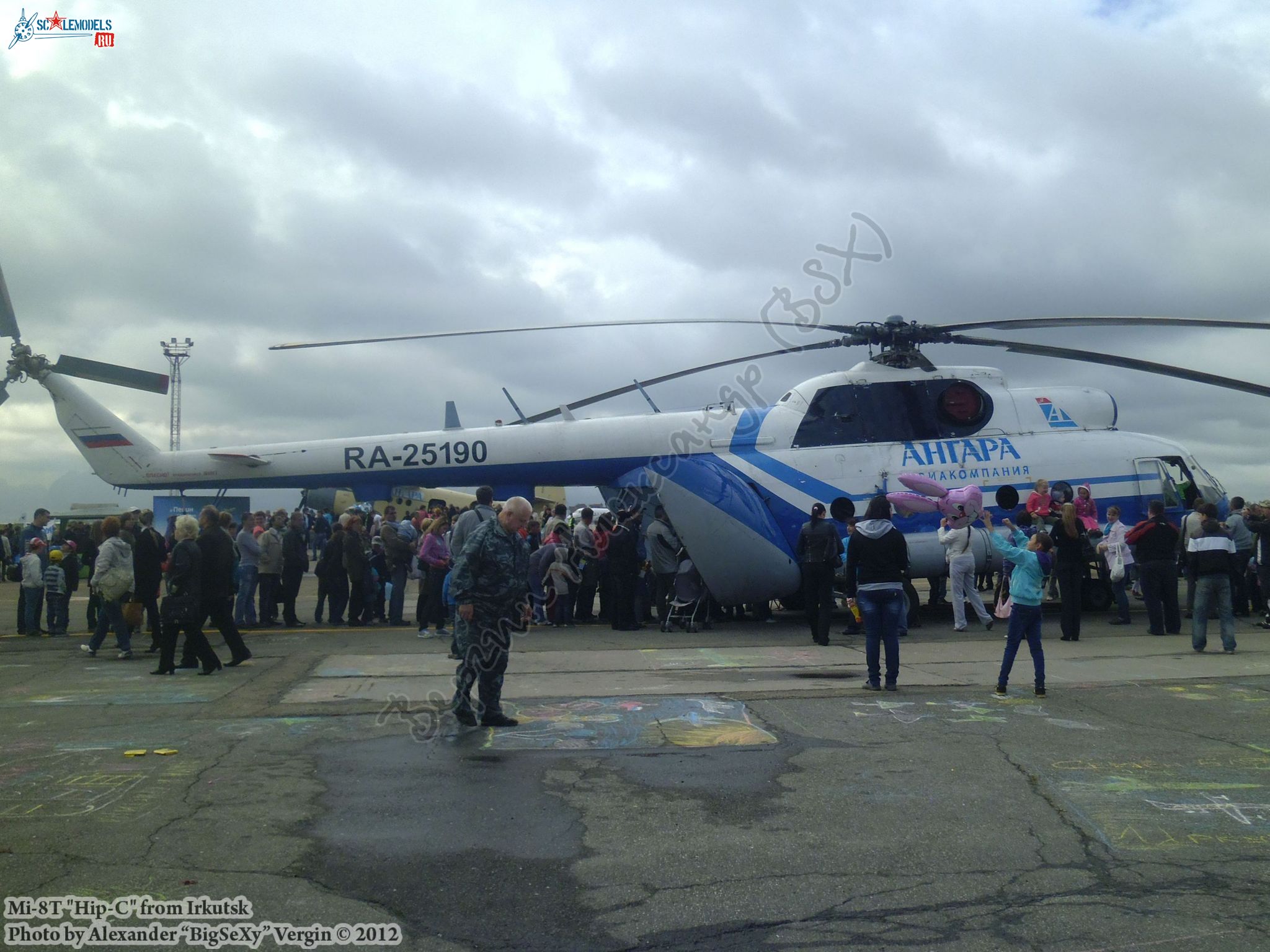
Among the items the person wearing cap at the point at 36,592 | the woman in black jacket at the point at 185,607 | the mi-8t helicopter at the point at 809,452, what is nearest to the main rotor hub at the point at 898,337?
the mi-8t helicopter at the point at 809,452

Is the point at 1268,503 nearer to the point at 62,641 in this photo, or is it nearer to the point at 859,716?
the point at 859,716

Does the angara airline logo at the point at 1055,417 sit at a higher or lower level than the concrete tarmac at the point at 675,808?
higher

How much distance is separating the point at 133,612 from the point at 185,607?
187 cm

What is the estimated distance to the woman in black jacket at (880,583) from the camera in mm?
8805

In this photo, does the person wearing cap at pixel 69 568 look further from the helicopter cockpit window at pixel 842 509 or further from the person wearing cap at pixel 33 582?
the helicopter cockpit window at pixel 842 509

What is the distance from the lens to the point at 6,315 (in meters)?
13.6

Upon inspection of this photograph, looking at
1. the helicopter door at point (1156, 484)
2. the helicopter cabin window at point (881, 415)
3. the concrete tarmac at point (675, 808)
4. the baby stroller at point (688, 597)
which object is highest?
the helicopter cabin window at point (881, 415)

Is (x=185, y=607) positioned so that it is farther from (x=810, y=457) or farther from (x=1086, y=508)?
(x=1086, y=508)

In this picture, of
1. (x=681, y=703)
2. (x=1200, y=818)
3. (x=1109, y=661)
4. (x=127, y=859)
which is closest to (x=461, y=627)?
(x=681, y=703)

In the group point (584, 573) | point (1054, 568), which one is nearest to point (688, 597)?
point (584, 573)

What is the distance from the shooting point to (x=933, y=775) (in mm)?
5922

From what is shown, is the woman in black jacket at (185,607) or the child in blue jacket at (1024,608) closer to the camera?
the child in blue jacket at (1024,608)

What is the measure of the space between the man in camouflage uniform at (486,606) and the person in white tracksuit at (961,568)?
8040 mm

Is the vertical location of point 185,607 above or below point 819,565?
below
